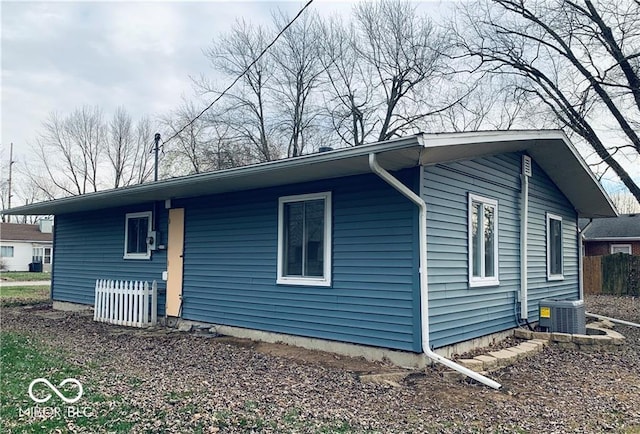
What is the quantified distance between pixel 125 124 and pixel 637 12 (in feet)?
101

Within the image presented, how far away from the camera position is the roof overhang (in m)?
5.47

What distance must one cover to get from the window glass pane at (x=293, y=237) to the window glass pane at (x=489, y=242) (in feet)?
8.77

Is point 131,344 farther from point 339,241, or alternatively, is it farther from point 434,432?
point 434,432

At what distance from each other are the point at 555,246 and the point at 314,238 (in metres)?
5.61

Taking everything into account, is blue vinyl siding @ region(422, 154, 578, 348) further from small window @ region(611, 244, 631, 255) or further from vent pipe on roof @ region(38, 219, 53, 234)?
vent pipe on roof @ region(38, 219, 53, 234)

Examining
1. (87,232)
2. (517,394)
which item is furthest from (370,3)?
(517,394)

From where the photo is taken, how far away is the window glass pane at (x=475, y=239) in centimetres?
708

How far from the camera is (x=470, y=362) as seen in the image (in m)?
5.98

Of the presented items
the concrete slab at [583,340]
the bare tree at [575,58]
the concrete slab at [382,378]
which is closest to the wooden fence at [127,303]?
the concrete slab at [382,378]

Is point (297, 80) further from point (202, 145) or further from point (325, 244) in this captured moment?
point (325, 244)

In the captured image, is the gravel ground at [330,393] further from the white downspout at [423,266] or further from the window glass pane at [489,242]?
the window glass pane at [489,242]

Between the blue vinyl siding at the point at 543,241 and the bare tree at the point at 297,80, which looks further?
the bare tree at the point at 297,80

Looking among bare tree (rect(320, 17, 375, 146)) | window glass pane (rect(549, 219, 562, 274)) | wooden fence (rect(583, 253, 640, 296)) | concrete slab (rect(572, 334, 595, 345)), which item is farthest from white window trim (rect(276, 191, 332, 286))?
bare tree (rect(320, 17, 375, 146))

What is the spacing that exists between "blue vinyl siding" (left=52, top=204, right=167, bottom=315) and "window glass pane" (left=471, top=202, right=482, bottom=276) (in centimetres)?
554
